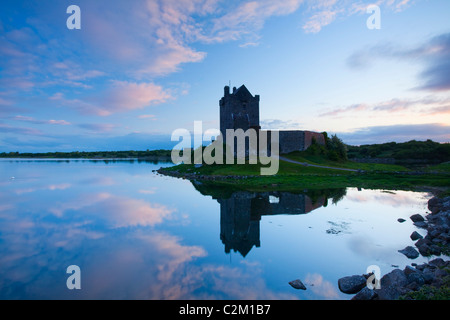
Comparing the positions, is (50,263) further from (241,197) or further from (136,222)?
(241,197)

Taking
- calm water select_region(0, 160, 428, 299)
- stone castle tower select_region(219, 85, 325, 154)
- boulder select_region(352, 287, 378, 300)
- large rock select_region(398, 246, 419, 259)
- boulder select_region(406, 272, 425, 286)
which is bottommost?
calm water select_region(0, 160, 428, 299)

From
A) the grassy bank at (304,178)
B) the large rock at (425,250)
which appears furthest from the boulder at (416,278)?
the grassy bank at (304,178)

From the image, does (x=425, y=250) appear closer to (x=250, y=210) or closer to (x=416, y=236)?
(x=416, y=236)

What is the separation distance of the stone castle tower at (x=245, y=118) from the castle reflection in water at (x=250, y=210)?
2516cm

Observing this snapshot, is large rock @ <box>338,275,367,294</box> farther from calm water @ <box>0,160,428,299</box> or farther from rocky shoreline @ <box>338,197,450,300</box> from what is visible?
calm water @ <box>0,160,428,299</box>

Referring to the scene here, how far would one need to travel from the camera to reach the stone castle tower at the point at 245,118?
47.2 meters

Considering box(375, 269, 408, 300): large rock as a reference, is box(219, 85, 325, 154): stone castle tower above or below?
above

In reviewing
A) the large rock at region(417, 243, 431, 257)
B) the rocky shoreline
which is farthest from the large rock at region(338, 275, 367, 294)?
Result: the large rock at region(417, 243, 431, 257)

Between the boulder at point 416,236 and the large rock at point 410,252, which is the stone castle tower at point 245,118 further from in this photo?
the large rock at point 410,252

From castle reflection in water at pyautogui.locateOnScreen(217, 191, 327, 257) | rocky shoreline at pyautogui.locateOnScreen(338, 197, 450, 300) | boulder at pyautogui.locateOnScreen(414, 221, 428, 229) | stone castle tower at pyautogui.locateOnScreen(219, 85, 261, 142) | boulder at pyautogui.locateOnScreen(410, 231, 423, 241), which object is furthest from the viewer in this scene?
stone castle tower at pyautogui.locateOnScreen(219, 85, 261, 142)

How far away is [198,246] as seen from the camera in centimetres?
1093

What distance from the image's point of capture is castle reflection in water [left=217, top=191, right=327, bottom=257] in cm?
1160

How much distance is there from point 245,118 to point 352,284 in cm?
4197

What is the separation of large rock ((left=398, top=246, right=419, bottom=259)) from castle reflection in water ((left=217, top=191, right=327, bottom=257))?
563cm
